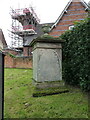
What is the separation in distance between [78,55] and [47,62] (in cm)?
125

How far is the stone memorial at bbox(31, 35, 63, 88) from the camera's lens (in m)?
4.62

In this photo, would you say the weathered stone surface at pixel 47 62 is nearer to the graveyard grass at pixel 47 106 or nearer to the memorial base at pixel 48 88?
the memorial base at pixel 48 88

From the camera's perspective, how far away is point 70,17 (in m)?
12.6

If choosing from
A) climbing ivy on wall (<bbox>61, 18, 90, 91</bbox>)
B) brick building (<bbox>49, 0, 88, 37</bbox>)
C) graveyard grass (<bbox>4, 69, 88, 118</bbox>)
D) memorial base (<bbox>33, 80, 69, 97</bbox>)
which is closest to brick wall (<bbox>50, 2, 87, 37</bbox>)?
brick building (<bbox>49, 0, 88, 37</bbox>)

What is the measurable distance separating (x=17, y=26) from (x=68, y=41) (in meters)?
20.6

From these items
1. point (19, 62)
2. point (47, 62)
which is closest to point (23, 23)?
point (19, 62)

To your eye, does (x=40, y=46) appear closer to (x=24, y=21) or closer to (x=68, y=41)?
(x=68, y=41)

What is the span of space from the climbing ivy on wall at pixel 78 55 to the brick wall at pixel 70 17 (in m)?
7.74

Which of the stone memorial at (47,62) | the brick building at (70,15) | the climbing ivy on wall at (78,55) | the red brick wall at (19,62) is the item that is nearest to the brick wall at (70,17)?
the brick building at (70,15)

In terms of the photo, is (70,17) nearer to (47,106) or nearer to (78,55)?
(78,55)

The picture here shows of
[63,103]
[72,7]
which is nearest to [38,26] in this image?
[72,7]

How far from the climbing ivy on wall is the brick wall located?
7741 mm

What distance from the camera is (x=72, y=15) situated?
1256 centimetres

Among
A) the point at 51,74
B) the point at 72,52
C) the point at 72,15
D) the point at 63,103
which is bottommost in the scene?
the point at 63,103
